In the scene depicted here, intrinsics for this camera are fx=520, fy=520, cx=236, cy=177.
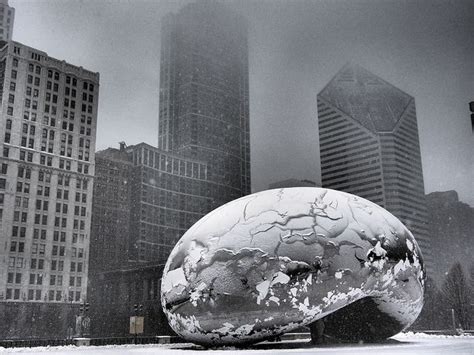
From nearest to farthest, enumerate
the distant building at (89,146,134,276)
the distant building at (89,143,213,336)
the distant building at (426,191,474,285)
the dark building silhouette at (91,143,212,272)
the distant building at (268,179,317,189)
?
1. the distant building at (426,191,474,285)
2. the distant building at (268,179,317,189)
3. the distant building at (89,146,134,276)
4. the distant building at (89,143,213,336)
5. the dark building silhouette at (91,143,212,272)

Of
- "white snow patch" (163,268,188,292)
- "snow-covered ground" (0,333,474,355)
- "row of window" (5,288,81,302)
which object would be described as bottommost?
"snow-covered ground" (0,333,474,355)

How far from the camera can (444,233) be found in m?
93.2

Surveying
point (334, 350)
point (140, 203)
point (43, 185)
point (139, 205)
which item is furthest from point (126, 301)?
point (334, 350)

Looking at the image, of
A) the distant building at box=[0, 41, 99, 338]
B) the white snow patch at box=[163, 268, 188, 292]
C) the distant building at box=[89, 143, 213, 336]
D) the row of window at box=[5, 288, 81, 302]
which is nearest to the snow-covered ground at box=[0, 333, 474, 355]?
the white snow patch at box=[163, 268, 188, 292]

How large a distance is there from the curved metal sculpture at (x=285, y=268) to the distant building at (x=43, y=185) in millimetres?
63888

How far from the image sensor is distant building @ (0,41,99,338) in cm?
7481

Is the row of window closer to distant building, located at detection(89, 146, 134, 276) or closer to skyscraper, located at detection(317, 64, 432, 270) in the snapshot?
distant building, located at detection(89, 146, 134, 276)

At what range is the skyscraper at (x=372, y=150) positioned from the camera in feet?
288

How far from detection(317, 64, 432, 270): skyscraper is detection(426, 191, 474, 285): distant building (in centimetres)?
181

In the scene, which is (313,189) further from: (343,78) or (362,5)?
(343,78)

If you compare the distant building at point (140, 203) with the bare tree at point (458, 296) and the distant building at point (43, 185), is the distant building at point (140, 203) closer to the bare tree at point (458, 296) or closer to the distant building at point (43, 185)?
the distant building at point (43, 185)

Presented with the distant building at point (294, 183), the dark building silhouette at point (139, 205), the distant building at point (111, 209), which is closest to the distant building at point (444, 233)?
the distant building at point (294, 183)

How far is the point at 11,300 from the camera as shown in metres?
73.0

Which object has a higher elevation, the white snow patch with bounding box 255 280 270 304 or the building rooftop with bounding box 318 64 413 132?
the building rooftop with bounding box 318 64 413 132
